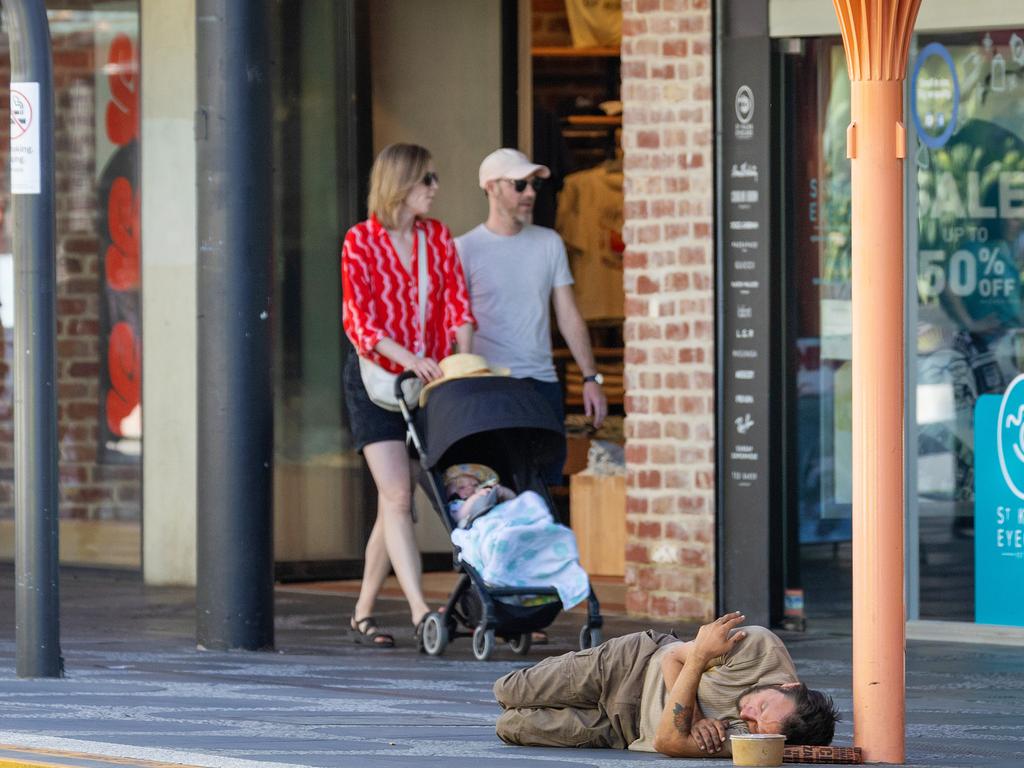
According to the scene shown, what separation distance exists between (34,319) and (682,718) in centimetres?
314

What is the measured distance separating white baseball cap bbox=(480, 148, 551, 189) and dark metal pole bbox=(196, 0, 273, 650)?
104cm

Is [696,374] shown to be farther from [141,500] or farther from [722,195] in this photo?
[141,500]

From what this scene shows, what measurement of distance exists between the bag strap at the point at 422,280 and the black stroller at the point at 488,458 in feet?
1.34

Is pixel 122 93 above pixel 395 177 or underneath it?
above

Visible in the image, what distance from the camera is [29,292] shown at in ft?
28.3

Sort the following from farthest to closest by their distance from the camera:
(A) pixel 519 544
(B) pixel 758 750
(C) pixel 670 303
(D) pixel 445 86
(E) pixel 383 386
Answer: (D) pixel 445 86, (C) pixel 670 303, (E) pixel 383 386, (A) pixel 519 544, (B) pixel 758 750

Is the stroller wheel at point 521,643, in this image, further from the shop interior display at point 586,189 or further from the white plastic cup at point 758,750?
the shop interior display at point 586,189

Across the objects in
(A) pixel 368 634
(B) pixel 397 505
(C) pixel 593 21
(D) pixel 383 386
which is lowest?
(A) pixel 368 634

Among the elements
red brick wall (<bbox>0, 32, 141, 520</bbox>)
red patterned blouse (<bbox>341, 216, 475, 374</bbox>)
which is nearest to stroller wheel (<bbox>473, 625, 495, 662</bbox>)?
red patterned blouse (<bbox>341, 216, 475, 374</bbox>)

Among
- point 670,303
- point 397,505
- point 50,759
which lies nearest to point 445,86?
point 670,303

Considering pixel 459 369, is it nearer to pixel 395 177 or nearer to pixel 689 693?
pixel 395 177

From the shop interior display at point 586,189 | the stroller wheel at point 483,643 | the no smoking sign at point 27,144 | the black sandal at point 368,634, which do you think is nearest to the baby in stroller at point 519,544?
the stroller wheel at point 483,643

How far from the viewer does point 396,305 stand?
1006cm

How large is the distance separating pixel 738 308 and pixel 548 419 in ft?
4.91
